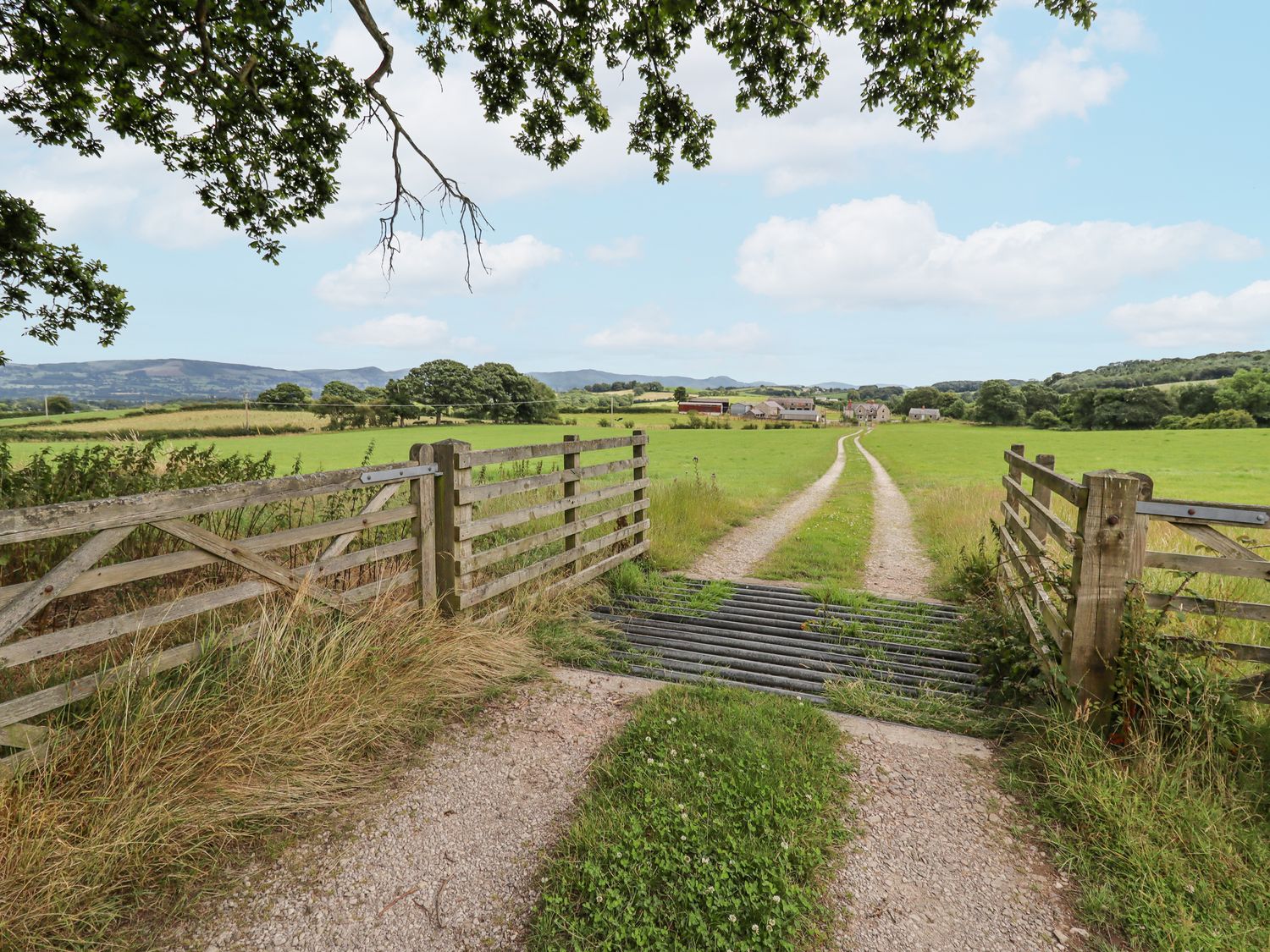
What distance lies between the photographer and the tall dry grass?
220 cm

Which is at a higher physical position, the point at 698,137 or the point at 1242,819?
the point at 698,137

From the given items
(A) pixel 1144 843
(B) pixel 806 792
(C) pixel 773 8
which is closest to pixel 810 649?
(B) pixel 806 792

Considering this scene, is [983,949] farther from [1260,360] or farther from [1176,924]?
[1260,360]

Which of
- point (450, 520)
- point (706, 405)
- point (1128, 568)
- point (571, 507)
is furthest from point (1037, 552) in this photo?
point (706, 405)

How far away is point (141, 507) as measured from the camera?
111 inches

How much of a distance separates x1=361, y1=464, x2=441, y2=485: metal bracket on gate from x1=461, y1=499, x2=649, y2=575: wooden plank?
84cm

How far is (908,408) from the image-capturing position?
144m

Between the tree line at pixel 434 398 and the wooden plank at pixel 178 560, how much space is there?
43.6m

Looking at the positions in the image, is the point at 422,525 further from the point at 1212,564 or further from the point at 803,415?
the point at 803,415

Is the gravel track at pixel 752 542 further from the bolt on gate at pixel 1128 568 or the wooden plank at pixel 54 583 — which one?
the wooden plank at pixel 54 583

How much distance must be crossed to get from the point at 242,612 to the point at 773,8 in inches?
311

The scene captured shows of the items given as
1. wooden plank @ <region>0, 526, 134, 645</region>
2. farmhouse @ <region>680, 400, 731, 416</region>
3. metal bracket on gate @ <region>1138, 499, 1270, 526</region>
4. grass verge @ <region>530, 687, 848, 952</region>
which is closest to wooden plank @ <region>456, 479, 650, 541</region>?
grass verge @ <region>530, 687, 848, 952</region>

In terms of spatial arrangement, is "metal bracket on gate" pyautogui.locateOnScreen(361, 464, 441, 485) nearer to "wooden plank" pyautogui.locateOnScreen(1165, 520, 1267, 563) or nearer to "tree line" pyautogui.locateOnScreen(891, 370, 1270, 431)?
"wooden plank" pyautogui.locateOnScreen(1165, 520, 1267, 563)

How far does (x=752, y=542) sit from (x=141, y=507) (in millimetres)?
9037
